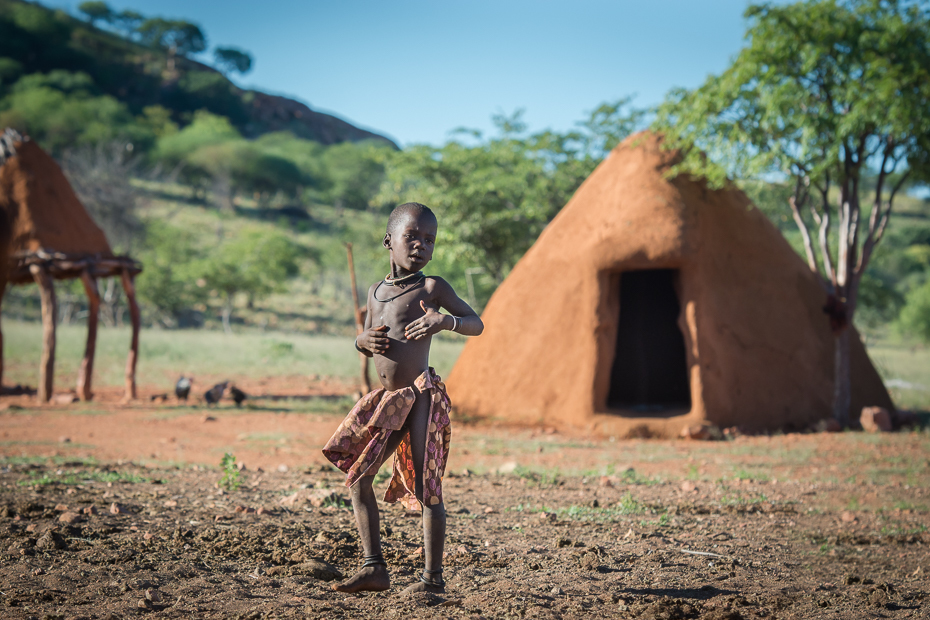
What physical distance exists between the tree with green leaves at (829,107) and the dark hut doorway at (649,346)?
7.16 ft

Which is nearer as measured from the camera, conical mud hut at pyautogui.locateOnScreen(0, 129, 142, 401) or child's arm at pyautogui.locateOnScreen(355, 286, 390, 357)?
child's arm at pyautogui.locateOnScreen(355, 286, 390, 357)

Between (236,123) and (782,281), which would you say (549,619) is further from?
(236,123)

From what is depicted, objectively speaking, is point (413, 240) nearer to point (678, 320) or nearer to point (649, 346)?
point (678, 320)

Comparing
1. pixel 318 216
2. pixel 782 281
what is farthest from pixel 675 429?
pixel 318 216

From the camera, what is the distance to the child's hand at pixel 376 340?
290cm

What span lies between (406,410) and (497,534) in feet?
5.02

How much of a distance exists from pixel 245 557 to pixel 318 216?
2000 inches

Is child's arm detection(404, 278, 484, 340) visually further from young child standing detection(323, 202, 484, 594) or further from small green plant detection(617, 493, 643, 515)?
small green plant detection(617, 493, 643, 515)

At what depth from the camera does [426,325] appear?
9.23 feet

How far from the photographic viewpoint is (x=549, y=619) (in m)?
2.67

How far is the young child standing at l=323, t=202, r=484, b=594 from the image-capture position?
2838 millimetres

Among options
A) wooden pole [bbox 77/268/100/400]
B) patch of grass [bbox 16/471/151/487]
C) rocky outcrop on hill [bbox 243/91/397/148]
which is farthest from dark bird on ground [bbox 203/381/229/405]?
rocky outcrop on hill [bbox 243/91/397/148]

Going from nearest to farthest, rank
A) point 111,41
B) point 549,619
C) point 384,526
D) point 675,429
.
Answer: point 549,619
point 384,526
point 675,429
point 111,41

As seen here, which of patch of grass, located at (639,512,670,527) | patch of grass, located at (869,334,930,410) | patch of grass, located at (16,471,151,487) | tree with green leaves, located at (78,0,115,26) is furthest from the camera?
tree with green leaves, located at (78,0,115,26)
